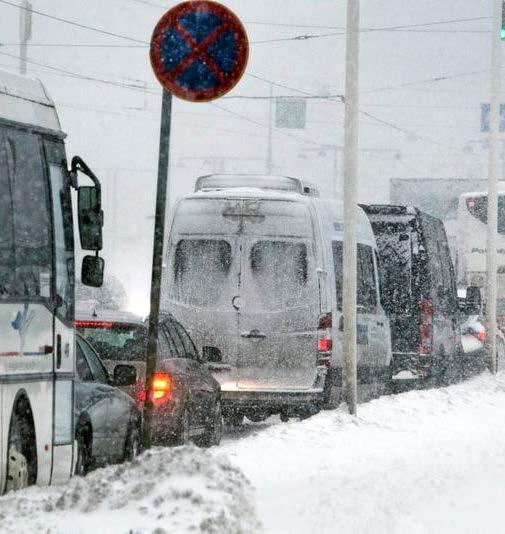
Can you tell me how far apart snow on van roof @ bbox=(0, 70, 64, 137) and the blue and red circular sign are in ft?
3.02

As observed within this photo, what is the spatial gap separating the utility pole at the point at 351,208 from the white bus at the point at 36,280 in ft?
25.2

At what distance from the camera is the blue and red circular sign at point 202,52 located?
10.0 m

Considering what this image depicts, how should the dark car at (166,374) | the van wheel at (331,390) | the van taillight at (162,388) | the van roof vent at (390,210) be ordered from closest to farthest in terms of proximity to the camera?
the dark car at (166,374) < the van taillight at (162,388) < the van wheel at (331,390) < the van roof vent at (390,210)

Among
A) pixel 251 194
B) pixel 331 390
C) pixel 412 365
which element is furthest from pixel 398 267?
pixel 251 194

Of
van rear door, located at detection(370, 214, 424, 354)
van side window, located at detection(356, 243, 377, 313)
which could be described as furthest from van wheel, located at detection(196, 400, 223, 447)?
van rear door, located at detection(370, 214, 424, 354)

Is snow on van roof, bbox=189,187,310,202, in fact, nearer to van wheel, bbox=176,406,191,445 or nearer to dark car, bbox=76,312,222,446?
dark car, bbox=76,312,222,446

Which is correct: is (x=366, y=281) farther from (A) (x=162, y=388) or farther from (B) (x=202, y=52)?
(B) (x=202, y=52)

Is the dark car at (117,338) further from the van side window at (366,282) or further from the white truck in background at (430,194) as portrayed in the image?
the white truck in background at (430,194)

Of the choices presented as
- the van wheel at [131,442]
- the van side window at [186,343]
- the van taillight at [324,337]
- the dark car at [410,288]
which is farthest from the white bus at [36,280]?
the dark car at [410,288]

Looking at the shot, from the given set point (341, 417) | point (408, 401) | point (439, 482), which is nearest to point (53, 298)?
point (439, 482)

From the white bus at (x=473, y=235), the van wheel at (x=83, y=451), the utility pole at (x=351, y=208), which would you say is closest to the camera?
the van wheel at (x=83, y=451)

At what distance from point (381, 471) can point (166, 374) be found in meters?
3.39

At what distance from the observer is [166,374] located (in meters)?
15.1

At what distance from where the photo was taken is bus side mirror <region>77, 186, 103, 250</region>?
1068 cm
